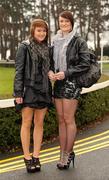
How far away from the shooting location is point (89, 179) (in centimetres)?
713

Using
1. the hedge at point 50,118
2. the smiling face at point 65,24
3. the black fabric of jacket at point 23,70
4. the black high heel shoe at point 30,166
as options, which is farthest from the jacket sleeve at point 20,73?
Answer: the hedge at point 50,118

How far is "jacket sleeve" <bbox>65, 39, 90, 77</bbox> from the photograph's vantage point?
732 cm

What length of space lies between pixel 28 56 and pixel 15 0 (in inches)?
2652

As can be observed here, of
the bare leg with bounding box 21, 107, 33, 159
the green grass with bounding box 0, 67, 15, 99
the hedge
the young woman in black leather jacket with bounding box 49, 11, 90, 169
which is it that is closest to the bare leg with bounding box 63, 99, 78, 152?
the young woman in black leather jacket with bounding box 49, 11, 90, 169

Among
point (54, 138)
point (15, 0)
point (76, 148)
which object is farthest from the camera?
point (15, 0)

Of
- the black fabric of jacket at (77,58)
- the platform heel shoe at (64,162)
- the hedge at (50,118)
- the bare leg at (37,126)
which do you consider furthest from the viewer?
the hedge at (50,118)

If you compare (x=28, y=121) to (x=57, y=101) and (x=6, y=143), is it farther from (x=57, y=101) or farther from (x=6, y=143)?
(x=6, y=143)

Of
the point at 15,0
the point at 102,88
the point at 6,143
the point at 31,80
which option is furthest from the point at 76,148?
the point at 15,0

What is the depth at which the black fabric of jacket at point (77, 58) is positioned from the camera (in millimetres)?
7348

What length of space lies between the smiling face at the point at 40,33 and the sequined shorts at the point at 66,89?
0.65 metres

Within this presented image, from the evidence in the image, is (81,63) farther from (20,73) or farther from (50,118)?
(50,118)

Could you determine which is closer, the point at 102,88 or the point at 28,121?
the point at 28,121

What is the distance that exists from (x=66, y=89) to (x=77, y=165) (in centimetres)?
125

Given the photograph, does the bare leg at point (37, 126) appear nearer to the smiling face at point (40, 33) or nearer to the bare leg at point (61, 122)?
the bare leg at point (61, 122)
